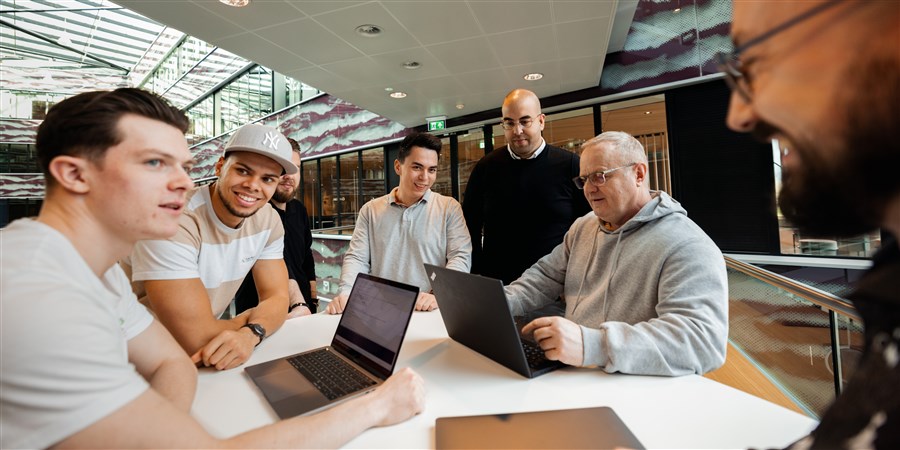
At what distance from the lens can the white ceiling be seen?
3490 mm

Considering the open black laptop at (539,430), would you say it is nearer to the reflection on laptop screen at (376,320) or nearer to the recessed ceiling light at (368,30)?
the reflection on laptop screen at (376,320)

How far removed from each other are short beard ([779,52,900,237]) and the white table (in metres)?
0.50

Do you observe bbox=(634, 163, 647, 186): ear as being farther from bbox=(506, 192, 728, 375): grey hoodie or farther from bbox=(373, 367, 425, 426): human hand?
bbox=(373, 367, 425, 426): human hand

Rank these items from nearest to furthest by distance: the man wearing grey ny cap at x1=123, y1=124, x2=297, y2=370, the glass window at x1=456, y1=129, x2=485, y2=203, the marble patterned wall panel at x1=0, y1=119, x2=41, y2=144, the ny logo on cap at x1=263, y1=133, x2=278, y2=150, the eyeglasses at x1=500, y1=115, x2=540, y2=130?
the man wearing grey ny cap at x1=123, y1=124, x2=297, y2=370 → the ny logo on cap at x1=263, y1=133, x2=278, y2=150 → the eyeglasses at x1=500, y1=115, x2=540, y2=130 → the glass window at x1=456, y1=129, x2=485, y2=203 → the marble patterned wall panel at x1=0, y1=119, x2=41, y2=144

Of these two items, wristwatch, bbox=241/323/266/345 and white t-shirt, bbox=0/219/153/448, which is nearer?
white t-shirt, bbox=0/219/153/448

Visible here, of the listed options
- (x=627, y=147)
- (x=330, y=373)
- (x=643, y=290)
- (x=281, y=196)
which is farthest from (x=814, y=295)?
(x=281, y=196)

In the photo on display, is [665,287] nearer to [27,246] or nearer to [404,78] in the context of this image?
[27,246]

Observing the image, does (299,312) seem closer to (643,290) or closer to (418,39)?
(643,290)

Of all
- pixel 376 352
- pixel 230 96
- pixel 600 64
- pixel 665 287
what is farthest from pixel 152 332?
pixel 230 96

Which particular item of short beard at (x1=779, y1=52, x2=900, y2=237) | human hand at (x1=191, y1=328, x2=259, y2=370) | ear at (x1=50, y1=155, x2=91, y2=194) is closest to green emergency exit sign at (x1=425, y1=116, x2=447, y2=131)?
human hand at (x1=191, y1=328, x2=259, y2=370)

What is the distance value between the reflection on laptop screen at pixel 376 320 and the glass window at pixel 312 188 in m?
9.60

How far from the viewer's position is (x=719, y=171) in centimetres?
498

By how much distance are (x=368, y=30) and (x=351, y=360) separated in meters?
3.56

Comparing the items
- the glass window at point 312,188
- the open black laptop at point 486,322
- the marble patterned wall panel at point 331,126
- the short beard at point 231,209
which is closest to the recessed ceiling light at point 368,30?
the short beard at point 231,209
